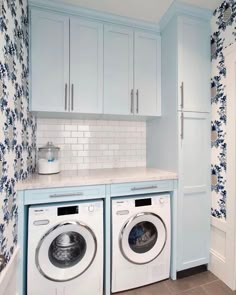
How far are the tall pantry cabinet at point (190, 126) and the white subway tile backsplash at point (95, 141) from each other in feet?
1.91

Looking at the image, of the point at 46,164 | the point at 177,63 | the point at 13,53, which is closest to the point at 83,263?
the point at 46,164

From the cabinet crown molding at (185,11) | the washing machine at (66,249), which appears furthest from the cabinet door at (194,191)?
the cabinet crown molding at (185,11)

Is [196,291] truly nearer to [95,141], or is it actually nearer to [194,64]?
[95,141]

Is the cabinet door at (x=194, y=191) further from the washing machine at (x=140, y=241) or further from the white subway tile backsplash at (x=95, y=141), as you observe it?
the white subway tile backsplash at (x=95, y=141)

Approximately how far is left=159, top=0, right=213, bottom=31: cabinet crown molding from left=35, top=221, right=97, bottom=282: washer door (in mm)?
2117

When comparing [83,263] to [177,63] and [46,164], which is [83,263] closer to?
[46,164]

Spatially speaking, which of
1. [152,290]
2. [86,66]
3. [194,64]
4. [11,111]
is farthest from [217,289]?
[86,66]

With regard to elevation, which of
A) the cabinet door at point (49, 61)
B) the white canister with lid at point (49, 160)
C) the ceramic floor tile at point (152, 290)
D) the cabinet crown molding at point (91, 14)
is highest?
the cabinet crown molding at point (91, 14)

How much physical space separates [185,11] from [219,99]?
912 mm

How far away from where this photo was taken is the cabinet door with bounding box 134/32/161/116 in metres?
1.97

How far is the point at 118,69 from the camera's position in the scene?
1912mm

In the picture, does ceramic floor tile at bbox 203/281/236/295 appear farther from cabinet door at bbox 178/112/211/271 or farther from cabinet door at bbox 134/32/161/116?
cabinet door at bbox 134/32/161/116

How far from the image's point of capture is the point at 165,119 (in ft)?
6.45

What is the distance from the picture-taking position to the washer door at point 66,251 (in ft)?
4.44
